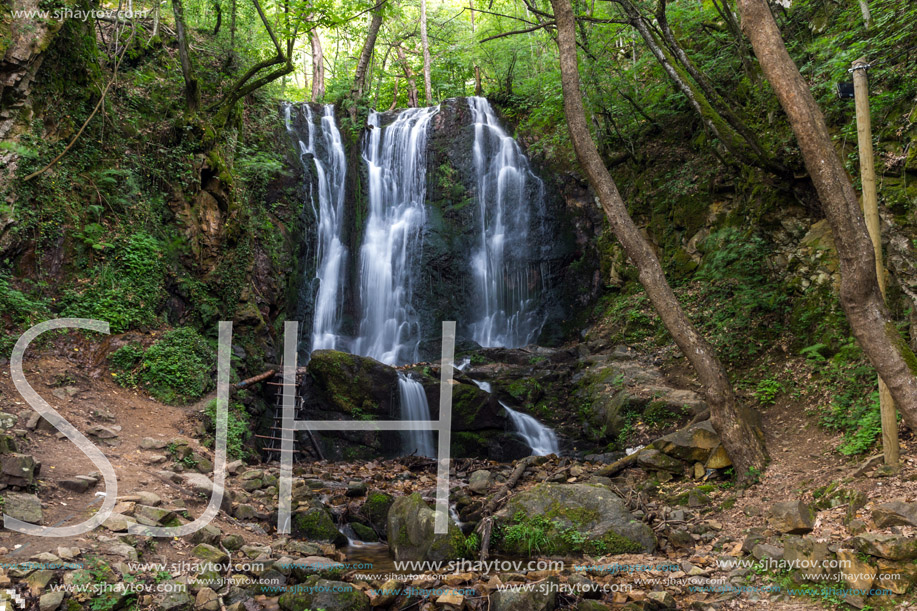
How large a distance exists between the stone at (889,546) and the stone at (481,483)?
4.34m

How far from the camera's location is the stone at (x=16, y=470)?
3965mm

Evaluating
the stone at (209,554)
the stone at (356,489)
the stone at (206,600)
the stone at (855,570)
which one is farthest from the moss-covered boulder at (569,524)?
the stone at (206,600)

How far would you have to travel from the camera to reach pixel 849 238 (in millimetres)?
4594

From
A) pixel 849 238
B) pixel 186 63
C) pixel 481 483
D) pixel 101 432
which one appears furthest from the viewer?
pixel 186 63

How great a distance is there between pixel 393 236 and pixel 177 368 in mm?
8155

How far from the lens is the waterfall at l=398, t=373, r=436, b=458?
33.4 feet

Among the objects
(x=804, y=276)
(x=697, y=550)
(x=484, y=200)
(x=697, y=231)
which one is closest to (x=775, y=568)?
(x=697, y=550)

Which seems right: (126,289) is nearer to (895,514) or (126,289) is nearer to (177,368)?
(177,368)

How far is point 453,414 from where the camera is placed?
10023mm

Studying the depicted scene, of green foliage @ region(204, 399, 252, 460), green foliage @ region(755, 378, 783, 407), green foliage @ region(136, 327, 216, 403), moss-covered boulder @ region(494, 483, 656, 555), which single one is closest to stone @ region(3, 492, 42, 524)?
green foliage @ region(204, 399, 252, 460)

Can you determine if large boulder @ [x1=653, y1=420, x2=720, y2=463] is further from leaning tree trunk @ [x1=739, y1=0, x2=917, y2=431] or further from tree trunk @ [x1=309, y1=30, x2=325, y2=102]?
tree trunk @ [x1=309, y1=30, x2=325, y2=102]

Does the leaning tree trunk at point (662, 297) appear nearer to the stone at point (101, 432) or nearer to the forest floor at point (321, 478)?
the forest floor at point (321, 478)

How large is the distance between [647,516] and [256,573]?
396cm

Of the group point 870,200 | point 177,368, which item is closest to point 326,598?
point 177,368
